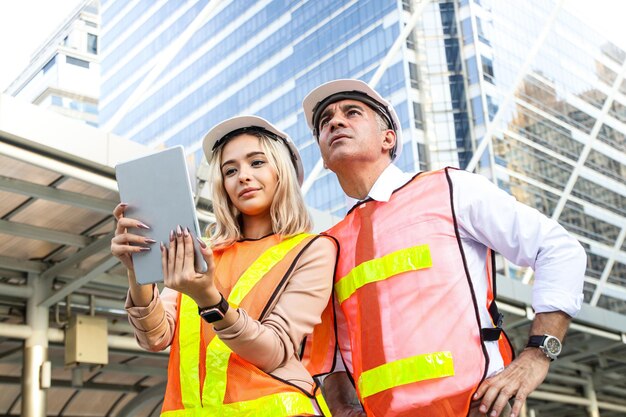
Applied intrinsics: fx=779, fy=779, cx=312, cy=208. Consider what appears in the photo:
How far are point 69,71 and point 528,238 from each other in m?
97.5

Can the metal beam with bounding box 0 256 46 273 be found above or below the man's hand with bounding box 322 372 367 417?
above

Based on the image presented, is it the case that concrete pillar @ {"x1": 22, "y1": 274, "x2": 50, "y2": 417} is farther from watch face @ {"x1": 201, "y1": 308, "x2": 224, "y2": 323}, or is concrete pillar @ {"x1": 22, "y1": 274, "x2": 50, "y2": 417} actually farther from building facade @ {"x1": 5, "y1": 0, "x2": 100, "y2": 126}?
building facade @ {"x1": 5, "y1": 0, "x2": 100, "y2": 126}

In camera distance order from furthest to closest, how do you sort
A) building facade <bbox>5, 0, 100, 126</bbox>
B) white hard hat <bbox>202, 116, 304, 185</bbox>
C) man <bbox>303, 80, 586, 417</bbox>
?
Result: 1. building facade <bbox>5, 0, 100, 126</bbox>
2. white hard hat <bbox>202, 116, 304, 185</bbox>
3. man <bbox>303, 80, 586, 417</bbox>

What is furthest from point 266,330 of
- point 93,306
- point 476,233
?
point 93,306

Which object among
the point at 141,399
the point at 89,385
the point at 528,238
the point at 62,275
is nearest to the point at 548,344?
the point at 528,238

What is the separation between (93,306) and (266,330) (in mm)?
10639

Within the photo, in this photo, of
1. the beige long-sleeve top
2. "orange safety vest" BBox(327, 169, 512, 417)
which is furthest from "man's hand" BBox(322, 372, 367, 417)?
the beige long-sleeve top

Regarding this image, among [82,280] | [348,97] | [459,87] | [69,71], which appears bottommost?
[348,97]

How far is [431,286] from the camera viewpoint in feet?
7.62

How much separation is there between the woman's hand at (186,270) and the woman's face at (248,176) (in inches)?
21.1

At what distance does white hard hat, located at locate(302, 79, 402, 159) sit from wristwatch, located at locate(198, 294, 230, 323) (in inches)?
41.0

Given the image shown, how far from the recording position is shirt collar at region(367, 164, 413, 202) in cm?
260

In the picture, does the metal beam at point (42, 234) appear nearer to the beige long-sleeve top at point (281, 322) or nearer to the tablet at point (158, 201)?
the beige long-sleeve top at point (281, 322)

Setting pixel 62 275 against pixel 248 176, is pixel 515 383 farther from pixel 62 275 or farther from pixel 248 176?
pixel 62 275
